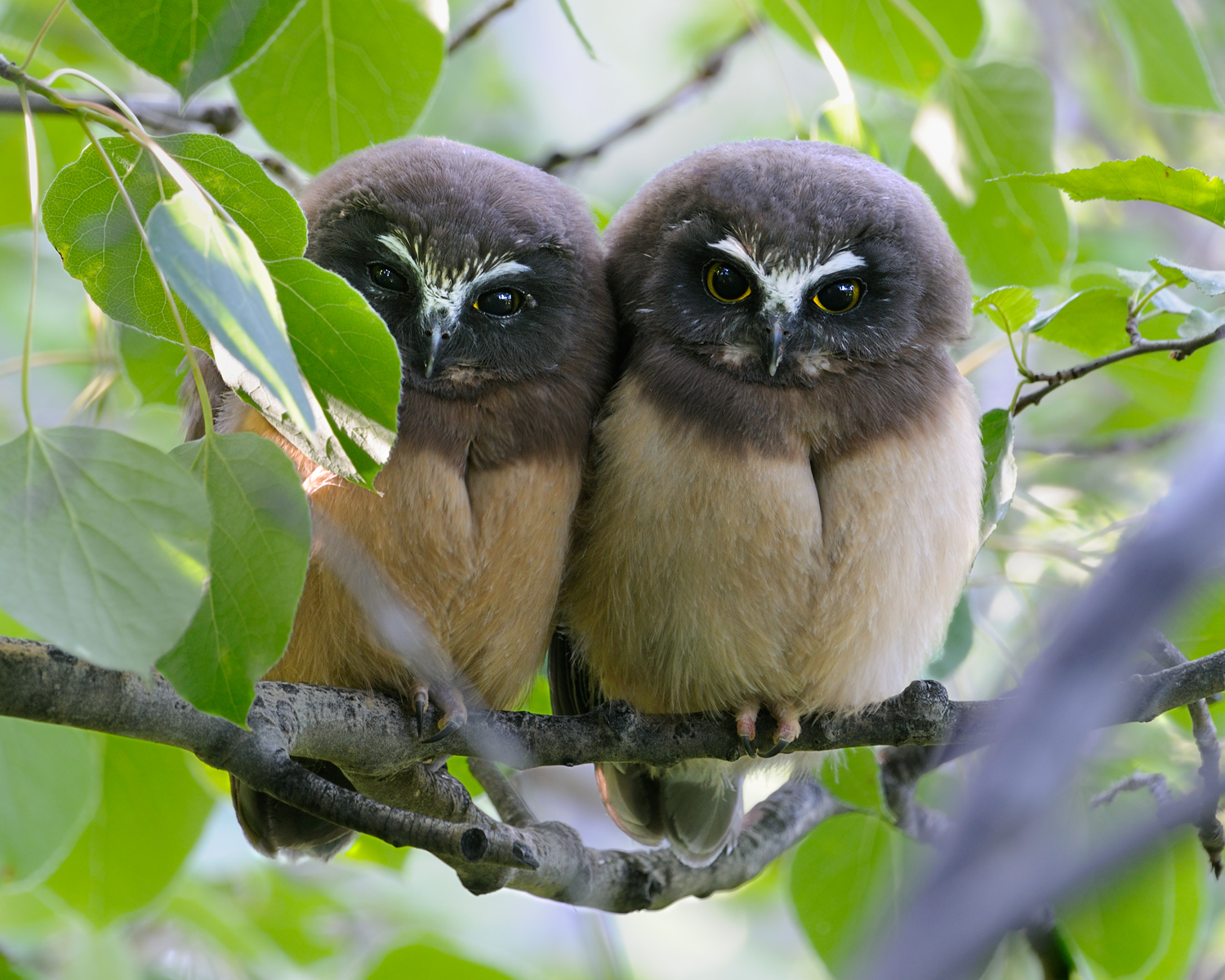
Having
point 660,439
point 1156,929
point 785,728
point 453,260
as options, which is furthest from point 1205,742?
point 453,260

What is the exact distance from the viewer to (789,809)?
388 cm

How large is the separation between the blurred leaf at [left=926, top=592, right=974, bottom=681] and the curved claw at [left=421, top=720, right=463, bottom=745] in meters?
1.53

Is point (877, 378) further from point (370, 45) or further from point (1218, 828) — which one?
point (370, 45)

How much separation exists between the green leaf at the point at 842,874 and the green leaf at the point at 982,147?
153cm

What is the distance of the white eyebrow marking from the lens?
2754mm

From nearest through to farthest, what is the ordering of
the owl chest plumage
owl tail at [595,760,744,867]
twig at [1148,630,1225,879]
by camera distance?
twig at [1148,630,1225,879] → the owl chest plumage → owl tail at [595,760,744,867]

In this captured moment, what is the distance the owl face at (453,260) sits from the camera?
266 centimetres

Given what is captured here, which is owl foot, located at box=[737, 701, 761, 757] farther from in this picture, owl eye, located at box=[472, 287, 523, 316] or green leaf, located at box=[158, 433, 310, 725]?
green leaf, located at box=[158, 433, 310, 725]

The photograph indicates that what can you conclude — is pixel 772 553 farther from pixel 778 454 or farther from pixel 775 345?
pixel 775 345

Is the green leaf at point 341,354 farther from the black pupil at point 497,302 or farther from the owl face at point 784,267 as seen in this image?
the owl face at point 784,267

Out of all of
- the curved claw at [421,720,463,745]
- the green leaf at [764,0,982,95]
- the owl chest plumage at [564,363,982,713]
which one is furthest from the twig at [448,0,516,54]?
the curved claw at [421,720,463,745]

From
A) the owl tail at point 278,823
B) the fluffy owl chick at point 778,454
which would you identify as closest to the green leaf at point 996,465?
the fluffy owl chick at point 778,454

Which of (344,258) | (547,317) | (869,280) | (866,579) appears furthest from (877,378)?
(344,258)

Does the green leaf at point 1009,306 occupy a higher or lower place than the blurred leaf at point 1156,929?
higher
